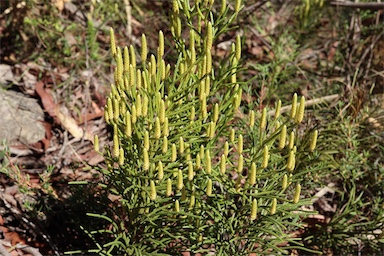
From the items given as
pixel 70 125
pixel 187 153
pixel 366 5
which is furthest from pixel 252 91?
pixel 187 153

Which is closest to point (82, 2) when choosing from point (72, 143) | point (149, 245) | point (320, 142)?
point (72, 143)

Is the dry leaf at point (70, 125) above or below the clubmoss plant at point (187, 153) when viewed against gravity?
below

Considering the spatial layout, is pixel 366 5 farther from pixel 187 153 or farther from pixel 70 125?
pixel 187 153

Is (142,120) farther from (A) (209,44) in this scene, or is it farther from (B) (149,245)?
(B) (149,245)

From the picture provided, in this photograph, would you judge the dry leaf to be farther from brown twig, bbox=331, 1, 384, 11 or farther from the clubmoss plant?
brown twig, bbox=331, 1, 384, 11

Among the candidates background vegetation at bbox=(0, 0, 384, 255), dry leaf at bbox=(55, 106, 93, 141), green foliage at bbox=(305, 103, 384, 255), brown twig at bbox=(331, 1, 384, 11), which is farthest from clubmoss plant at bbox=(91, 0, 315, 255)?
brown twig at bbox=(331, 1, 384, 11)

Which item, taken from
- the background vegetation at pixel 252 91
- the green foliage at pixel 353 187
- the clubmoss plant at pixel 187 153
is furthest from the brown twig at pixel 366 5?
the clubmoss plant at pixel 187 153

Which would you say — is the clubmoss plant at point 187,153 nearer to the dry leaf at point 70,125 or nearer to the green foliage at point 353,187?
the green foliage at point 353,187
